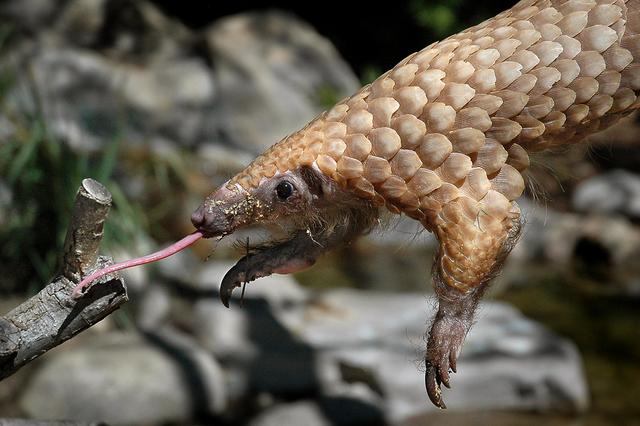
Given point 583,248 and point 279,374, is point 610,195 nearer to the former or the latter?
point 583,248

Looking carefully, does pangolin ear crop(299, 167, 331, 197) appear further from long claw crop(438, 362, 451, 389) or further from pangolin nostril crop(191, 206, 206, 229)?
long claw crop(438, 362, 451, 389)

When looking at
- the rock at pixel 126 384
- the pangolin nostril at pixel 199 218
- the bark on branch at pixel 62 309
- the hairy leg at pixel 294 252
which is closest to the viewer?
the bark on branch at pixel 62 309

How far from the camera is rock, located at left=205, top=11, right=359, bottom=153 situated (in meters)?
8.29

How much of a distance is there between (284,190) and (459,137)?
37 centimetres

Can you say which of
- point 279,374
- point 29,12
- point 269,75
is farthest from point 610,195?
point 29,12

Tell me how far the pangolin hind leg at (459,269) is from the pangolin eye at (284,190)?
308 mm

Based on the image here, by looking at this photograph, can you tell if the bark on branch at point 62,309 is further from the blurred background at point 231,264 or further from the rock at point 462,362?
the rock at point 462,362

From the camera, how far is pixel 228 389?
4352 mm

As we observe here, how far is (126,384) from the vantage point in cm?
391

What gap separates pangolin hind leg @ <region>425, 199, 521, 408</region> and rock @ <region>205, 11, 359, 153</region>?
6365 millimetres

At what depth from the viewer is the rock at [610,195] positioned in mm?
7457

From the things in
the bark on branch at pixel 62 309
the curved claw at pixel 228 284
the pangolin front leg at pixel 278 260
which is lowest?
the curved claw at pixel 228 284

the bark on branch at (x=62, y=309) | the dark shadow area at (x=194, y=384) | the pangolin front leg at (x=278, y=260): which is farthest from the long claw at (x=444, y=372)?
the dark shadow area at (x=194, y=384)

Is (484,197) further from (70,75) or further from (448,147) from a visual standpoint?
(70,75)
